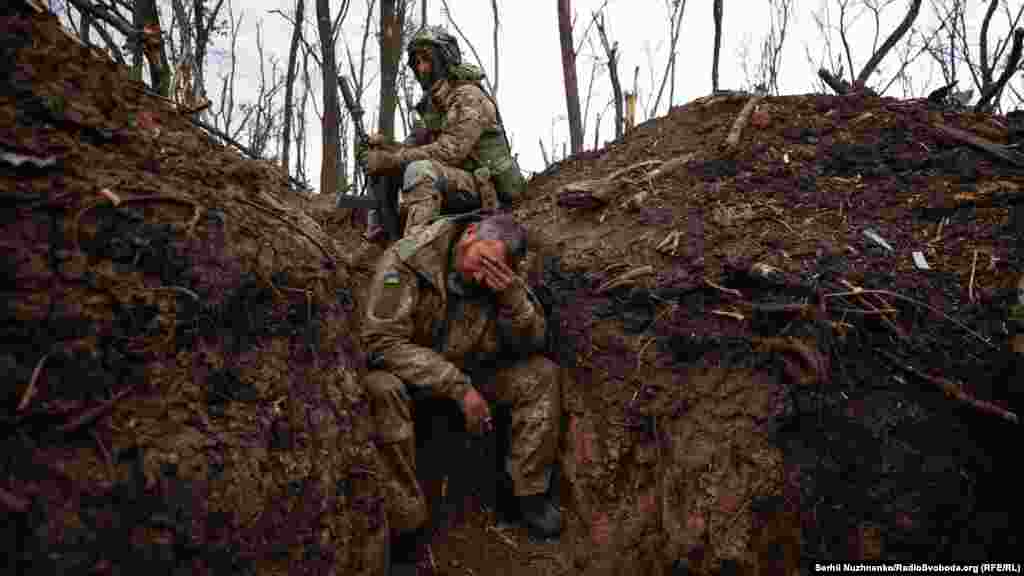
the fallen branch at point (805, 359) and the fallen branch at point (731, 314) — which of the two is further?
the fallen branch at point (731, 314)

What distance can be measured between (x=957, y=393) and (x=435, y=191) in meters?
3.47

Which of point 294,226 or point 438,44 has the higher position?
point 438,44

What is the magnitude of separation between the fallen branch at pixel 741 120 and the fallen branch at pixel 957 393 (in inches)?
85.7

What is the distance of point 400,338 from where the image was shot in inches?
106

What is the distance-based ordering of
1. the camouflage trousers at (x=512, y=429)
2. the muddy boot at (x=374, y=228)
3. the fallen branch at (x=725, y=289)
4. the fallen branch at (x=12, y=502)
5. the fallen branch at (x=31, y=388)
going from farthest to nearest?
the muddy boot at (x=374, y=228), the fallen branch at (x=725, y=289), the camouflage trousers at (x=512, y=429), the fallen branch at (x=31, y=388), the fallen branch at (x=12, y=502)

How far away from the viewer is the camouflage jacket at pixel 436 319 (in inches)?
104

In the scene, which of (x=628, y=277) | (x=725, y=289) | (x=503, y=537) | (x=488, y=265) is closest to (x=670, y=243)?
(x=628, y=277)

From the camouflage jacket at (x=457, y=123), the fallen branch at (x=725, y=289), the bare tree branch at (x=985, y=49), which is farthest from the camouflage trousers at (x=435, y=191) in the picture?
the bare tree branch at (x=985, y=49)

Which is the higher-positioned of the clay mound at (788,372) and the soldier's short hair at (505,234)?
the soldier's short hair at (505,234)

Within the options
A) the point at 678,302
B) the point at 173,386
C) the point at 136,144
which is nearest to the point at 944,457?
the point at 678,302

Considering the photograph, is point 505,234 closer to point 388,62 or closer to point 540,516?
point 540,516

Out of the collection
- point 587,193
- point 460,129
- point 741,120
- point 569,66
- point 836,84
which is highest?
point 569,66

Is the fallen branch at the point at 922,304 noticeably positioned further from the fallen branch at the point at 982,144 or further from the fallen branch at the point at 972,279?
the fallen branch at the point at 982,144

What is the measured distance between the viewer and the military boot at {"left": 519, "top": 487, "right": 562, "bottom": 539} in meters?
2.84
